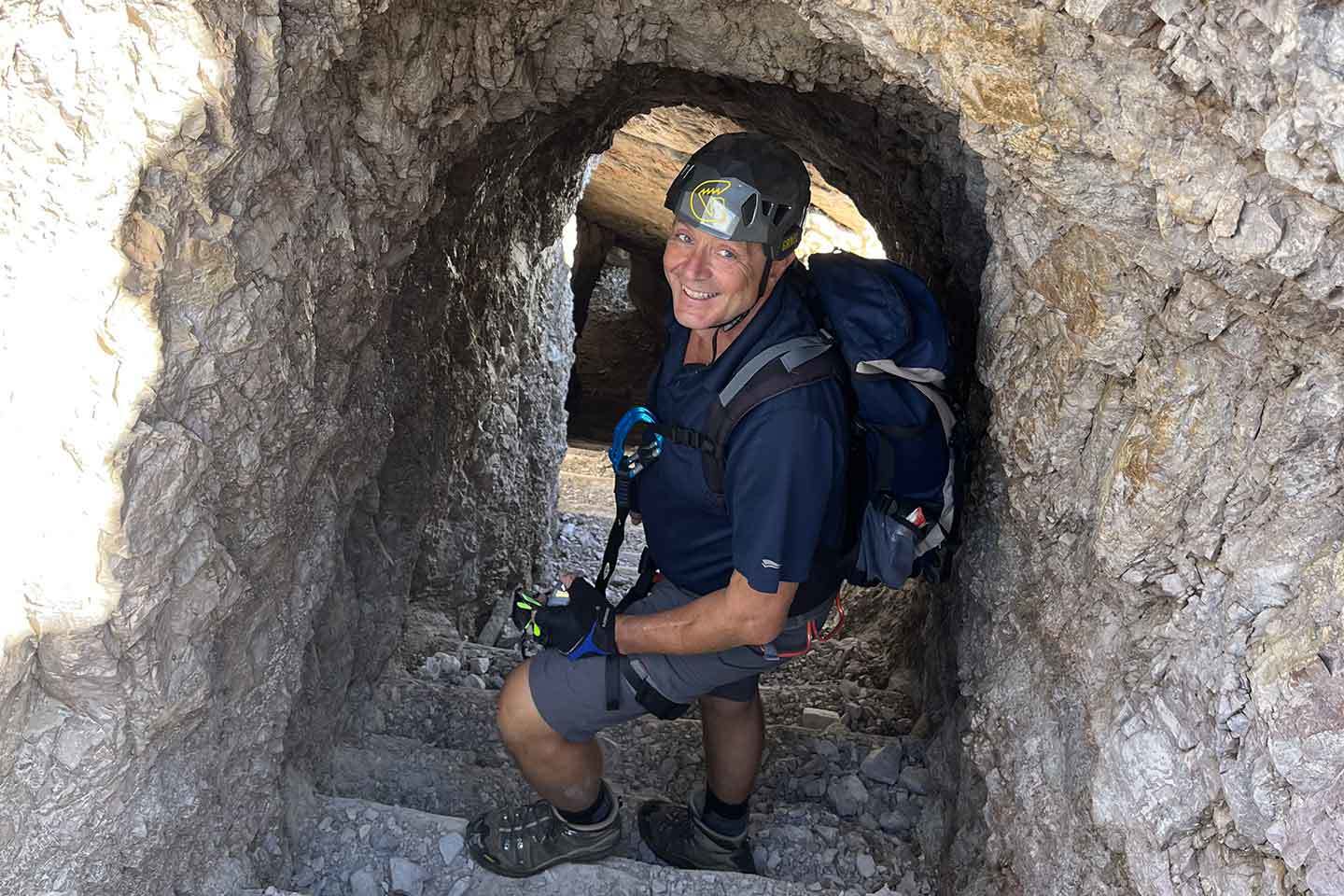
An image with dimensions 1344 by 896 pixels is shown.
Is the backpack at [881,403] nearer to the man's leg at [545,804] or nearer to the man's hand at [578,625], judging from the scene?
the man's hand at [578,625]

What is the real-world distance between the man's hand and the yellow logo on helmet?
1.23 m

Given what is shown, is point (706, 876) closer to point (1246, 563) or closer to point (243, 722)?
point (243, 722)

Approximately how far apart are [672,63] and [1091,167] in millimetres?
2106

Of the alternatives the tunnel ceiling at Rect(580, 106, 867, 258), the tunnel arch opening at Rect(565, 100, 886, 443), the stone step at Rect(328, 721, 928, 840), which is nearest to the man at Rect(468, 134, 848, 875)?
the stone step at Rect(328, 721, 928, 840)

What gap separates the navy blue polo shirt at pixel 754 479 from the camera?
3.11 meters

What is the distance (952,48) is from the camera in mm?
2617

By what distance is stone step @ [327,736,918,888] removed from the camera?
13.6ft

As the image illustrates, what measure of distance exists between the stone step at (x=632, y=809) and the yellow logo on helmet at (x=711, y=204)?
2391 millimetres

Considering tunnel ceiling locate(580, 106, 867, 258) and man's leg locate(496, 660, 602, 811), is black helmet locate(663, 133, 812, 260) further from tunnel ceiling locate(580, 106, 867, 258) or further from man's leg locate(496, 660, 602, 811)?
tunnel ceiling locate(580, 106, 867, 258)

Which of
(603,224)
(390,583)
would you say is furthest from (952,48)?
(603,224)

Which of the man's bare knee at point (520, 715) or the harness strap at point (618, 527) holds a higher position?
the harness strap at point (618, 527)

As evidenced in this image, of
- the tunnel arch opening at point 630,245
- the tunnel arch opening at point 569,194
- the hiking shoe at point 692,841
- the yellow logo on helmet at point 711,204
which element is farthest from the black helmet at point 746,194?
the tunnel arch opening at point 630,245

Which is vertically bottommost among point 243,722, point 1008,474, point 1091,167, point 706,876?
point 706,876

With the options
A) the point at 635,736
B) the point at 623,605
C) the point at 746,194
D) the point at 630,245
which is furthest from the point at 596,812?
the point at 630,245
